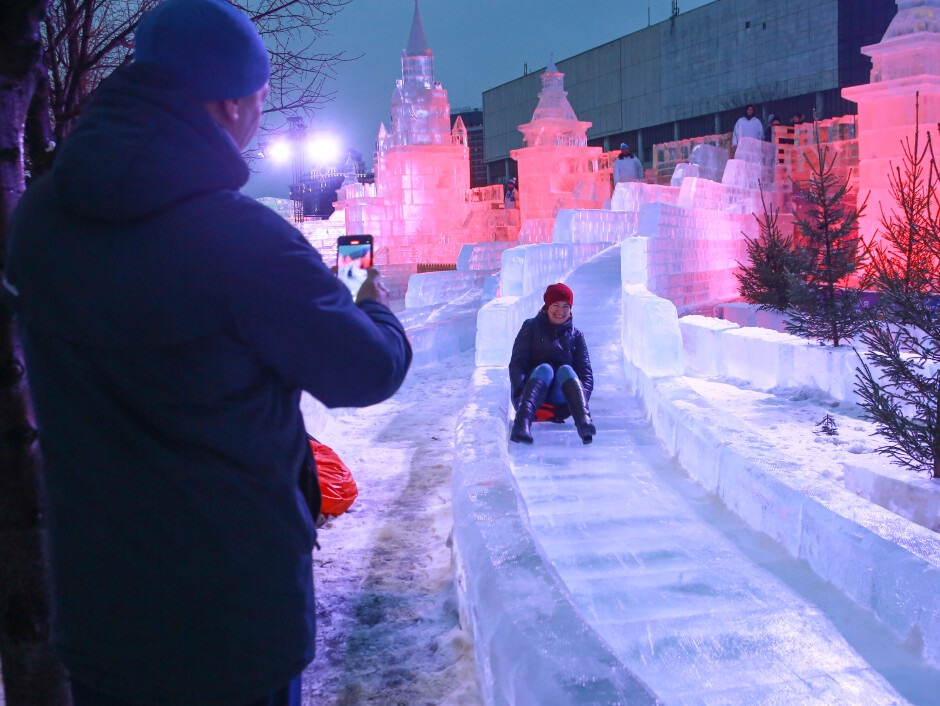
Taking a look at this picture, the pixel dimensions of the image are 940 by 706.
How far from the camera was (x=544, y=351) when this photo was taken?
6.78 meters

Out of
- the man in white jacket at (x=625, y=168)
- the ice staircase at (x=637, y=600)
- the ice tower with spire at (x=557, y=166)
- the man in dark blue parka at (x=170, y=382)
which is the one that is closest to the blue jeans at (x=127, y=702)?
the man in dark blue parka at (x=170, y=382)

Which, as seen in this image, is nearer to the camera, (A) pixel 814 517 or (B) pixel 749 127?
(A) pixel 814 517

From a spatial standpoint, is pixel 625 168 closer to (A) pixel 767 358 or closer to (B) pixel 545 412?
(A) pixel 767 358

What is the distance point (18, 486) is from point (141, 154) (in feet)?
3.98

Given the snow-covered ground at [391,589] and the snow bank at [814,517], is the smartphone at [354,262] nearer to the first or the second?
the snow-covered ground at [391,589]

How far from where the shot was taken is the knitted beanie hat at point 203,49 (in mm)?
1400

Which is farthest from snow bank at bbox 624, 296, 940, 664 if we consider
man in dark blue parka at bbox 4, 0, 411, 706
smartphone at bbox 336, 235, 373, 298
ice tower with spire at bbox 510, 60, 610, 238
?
ice tower with spire at bbox 510, 60, 610, 238

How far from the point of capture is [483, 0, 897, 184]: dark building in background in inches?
1142

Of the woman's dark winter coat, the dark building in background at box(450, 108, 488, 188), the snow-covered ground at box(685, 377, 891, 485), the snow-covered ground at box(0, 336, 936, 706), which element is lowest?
the snow-covered ground at box(685, 377, 891, 485)

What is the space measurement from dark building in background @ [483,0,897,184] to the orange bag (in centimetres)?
2812

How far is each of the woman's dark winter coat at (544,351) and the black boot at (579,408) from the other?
17cm

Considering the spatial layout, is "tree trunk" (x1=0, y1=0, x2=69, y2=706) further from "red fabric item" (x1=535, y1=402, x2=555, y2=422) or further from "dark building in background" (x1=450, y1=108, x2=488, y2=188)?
"dark building in background" (x1=450, y1=108, x2=488, y2=188)

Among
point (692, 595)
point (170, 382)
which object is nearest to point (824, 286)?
point (692, 595)

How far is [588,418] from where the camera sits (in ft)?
22.0
